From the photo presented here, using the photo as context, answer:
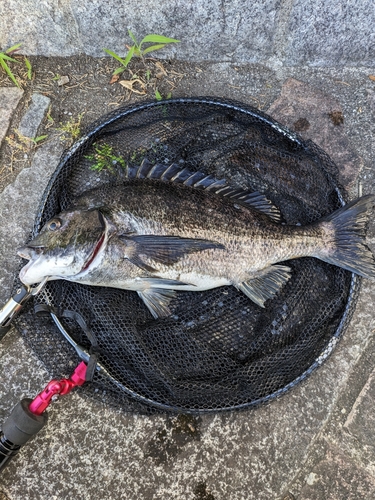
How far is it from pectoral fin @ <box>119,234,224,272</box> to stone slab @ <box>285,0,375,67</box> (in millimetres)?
2082

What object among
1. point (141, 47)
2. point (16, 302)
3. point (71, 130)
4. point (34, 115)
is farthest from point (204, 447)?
point (141, 47)

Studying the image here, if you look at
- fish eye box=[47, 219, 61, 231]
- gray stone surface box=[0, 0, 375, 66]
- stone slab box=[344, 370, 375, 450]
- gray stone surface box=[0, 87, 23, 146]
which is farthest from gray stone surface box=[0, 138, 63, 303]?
stone slab box=[344, 370, 375, 450]

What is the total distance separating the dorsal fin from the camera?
9.86ft

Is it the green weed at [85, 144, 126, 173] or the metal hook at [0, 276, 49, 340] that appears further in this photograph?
the green weed at [85, 144, 126, 173]

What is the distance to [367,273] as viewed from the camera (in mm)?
2891

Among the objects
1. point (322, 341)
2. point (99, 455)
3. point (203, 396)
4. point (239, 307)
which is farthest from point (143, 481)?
point (322, 341)

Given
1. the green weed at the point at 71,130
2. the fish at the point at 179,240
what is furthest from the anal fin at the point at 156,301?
the green weed at the point at 71,130

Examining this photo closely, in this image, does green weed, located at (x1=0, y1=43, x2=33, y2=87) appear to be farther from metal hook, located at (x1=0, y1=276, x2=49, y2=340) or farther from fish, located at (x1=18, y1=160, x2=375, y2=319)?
metal hook, located at (x1=0, y1=276, x2=49, y2=340)

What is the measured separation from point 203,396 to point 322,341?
931 millimetres

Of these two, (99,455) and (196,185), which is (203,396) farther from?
(196,185)

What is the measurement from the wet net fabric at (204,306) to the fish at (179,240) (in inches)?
6.8

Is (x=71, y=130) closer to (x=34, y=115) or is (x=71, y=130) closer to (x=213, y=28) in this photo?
(x=34, y=115)

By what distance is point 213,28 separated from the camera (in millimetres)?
3500

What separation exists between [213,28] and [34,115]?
170cm
